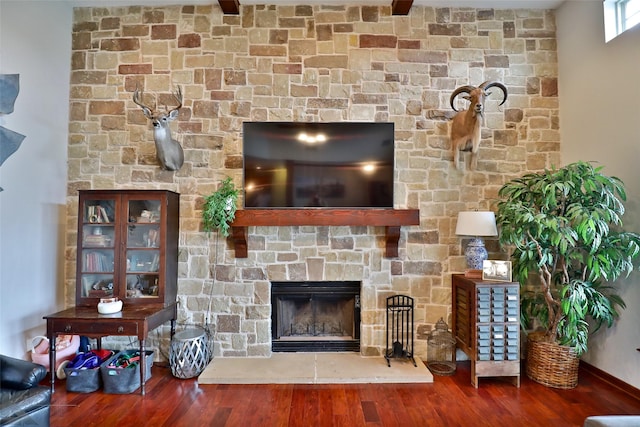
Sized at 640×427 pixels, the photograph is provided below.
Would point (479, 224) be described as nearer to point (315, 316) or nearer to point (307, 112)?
point (315, 316)

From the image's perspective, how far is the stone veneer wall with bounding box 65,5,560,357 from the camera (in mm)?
3432

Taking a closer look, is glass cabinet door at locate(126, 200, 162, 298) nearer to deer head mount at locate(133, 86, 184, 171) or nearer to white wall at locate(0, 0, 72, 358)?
deer head mount at locate(133, 86, 184, 171)

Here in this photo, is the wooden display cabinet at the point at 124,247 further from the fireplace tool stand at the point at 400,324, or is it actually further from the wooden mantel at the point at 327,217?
the fireplace tool stand at the point at 400,324

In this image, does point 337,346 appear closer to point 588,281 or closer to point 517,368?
point 517,368

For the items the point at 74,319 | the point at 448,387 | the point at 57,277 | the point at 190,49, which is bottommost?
the point at 448,387

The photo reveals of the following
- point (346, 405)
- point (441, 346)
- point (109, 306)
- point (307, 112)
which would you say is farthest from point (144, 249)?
A: point (441, 346)

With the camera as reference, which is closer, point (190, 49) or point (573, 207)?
point (573, 207)

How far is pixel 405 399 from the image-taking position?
267 centimetres

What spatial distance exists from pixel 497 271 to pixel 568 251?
0.59 meters

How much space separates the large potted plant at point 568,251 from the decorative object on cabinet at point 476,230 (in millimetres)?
117

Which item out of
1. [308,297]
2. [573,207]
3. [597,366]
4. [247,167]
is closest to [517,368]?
[597,366]

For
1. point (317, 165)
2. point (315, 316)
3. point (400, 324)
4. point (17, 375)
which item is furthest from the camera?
point (315, 316)

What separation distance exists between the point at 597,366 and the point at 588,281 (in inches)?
34.2

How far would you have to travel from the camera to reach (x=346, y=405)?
2.58 metres
